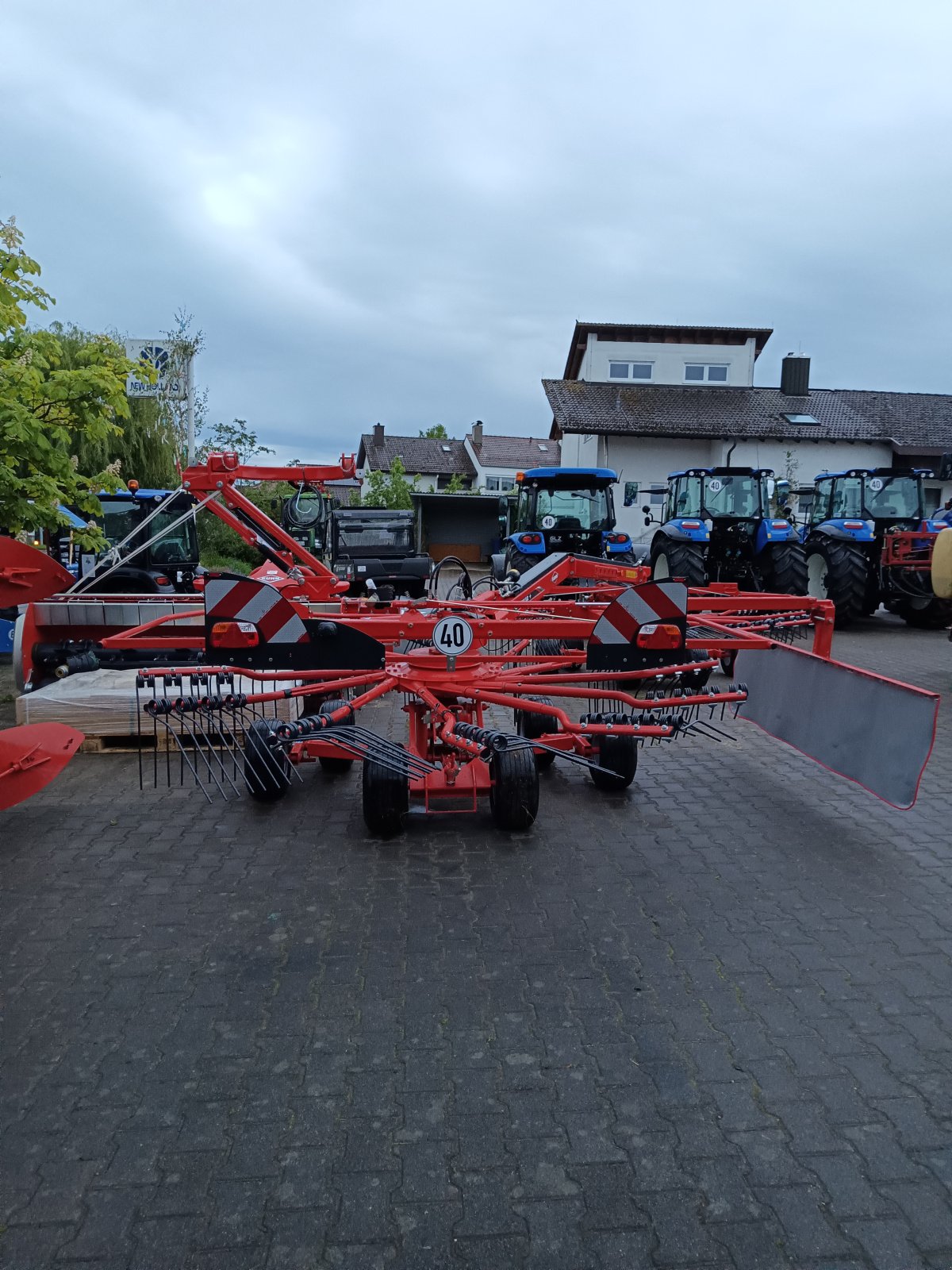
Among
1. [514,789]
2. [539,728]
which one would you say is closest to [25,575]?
[514,789]

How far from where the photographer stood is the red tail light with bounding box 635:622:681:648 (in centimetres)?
423

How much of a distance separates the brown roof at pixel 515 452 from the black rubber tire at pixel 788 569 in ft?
116

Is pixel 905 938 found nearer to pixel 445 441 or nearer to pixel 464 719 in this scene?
pixel 464 719

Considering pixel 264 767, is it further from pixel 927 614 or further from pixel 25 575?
pixel 927 614

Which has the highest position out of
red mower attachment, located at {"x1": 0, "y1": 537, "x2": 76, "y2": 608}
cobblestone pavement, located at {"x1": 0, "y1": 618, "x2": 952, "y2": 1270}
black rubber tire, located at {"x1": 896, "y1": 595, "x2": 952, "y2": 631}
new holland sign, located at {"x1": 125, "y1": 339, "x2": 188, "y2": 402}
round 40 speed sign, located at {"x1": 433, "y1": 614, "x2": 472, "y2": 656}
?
new holland sign, located at {"x1": 125, "y1": 339, "x2": 188, "y2": 402}

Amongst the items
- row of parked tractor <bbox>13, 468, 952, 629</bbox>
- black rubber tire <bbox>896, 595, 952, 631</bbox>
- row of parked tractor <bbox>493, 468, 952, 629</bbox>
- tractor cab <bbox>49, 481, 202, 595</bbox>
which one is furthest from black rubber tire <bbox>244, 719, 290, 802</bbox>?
black rubber tire <bbox>896, 595, 952, 631</bbox>

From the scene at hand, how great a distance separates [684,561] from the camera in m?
11.7

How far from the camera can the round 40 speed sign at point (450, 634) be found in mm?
4383

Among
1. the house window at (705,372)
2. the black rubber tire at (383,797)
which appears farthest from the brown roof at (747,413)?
the black rubber tire at (383,797)

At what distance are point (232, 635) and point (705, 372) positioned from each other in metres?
27.9

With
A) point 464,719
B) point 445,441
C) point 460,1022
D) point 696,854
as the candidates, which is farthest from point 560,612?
point 445,441

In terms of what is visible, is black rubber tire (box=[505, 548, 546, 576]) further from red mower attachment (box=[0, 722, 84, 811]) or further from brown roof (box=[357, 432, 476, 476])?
brown roof (box=[357, 432, 476, 476])

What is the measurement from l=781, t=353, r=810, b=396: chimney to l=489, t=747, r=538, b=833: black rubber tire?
27197 mm

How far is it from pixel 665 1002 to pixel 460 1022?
740 millimetres
